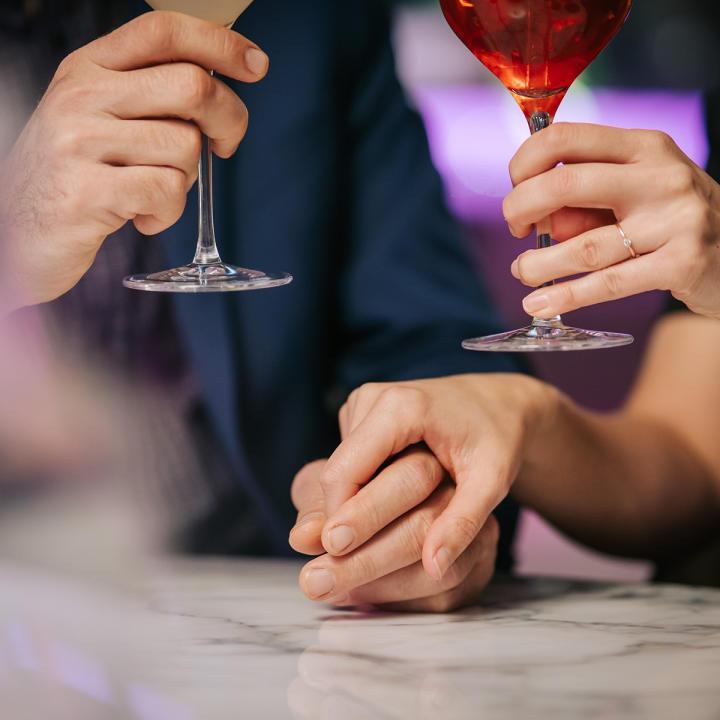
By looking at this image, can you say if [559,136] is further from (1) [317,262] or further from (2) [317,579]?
(1) [317,262]

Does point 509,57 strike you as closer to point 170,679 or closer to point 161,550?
point 170,679

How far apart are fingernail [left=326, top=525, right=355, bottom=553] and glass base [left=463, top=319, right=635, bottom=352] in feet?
0.43

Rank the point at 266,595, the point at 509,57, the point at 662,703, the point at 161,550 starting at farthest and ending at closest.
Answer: the point at 161,550, the point at 266,595, the point at 509,57, the point at 662,703

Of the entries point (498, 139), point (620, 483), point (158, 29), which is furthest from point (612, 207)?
point (498, 139)

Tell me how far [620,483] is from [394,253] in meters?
0.39

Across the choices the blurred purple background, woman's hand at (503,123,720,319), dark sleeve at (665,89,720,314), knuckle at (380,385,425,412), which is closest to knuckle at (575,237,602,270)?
woman's hand at (503,123,720,319)

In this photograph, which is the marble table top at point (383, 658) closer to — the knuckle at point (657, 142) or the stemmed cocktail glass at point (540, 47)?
the stemmed cocktail glass at point (540, 47)

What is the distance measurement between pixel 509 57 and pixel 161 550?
68 centimetres

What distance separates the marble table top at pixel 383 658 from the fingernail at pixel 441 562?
0.04 meters

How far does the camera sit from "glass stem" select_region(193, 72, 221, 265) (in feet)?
2.32

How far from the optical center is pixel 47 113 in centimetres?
69

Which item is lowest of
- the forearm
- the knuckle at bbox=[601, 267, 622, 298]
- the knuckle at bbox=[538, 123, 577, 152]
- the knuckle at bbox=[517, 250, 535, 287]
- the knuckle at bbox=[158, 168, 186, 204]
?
the forearm

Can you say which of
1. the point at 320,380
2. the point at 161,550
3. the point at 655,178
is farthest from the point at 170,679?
the point at 320,380

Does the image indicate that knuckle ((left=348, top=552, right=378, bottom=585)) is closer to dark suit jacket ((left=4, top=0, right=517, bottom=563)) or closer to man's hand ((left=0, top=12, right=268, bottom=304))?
man's hand ((left=0, top=12, right=268, bottom=304))
